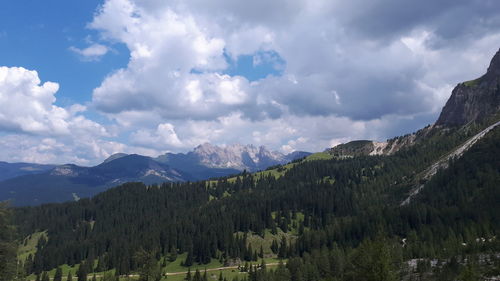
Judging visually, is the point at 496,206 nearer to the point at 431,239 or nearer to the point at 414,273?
the point at 431,239

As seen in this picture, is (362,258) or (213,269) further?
(213,269)

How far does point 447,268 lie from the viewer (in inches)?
4382

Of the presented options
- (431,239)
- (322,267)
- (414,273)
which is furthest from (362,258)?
(431,239)

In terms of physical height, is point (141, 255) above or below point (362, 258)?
below

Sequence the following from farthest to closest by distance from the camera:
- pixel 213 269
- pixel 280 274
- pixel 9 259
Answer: pixel 213 269 < pixel 280 274 < pixel 9 259

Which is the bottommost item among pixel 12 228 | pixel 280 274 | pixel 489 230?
pixel 280 274

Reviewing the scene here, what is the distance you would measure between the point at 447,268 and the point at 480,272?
35.7ft

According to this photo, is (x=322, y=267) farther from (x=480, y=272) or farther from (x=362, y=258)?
(x=362, y=258)

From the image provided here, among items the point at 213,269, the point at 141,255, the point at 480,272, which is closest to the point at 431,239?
the point at 480,272

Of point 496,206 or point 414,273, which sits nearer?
point 414,273

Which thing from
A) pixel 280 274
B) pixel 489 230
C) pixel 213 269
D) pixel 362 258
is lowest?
pixel 213 269

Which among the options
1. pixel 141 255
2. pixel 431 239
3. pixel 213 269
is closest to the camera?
pixel 141 255

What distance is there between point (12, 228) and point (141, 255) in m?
41.1

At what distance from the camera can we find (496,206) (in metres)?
178
